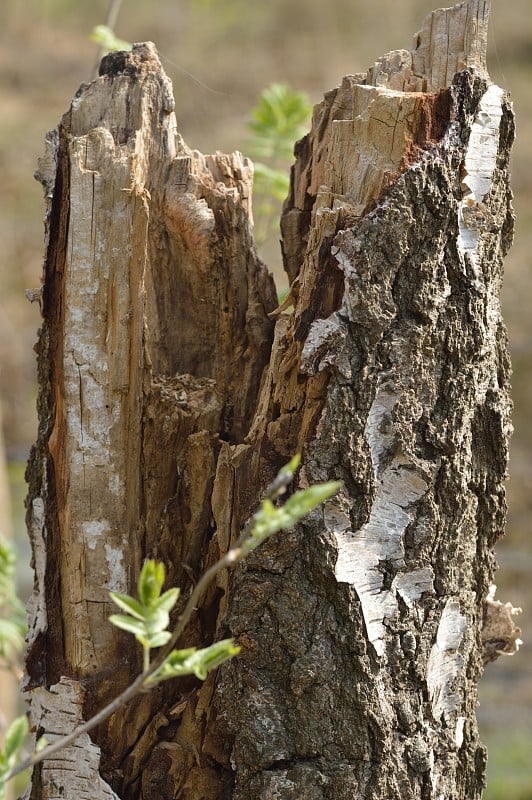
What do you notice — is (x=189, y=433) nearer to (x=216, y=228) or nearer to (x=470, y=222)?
(x=216, y=228)

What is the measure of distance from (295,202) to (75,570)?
0.66 m

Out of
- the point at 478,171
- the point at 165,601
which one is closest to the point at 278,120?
the point at 478,171

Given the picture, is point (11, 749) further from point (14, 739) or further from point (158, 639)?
point (158, 639)

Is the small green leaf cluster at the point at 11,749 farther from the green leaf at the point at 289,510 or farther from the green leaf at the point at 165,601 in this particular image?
the green leaf at the point at 289,510

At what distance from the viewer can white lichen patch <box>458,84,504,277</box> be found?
118cm

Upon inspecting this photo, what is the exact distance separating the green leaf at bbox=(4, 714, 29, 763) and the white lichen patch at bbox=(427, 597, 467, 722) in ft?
1.82

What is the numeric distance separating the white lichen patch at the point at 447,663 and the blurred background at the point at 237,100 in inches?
116

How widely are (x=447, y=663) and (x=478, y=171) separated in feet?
2.26

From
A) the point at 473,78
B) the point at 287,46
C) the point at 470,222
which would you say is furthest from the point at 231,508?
the point at 287,46

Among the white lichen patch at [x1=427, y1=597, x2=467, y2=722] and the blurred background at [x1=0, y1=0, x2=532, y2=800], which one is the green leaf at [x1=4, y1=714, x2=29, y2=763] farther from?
the blurred background at [x1=0, y1=0, x2=532, y2=800]

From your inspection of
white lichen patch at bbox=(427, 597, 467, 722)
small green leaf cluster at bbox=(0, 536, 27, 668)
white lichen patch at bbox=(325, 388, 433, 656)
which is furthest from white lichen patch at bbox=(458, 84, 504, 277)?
small green leaf cluster at bbox=(0, 536, 27, 668)

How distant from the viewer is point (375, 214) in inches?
44.2

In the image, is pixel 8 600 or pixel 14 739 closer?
pixel 14 739

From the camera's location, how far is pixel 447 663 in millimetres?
1252
